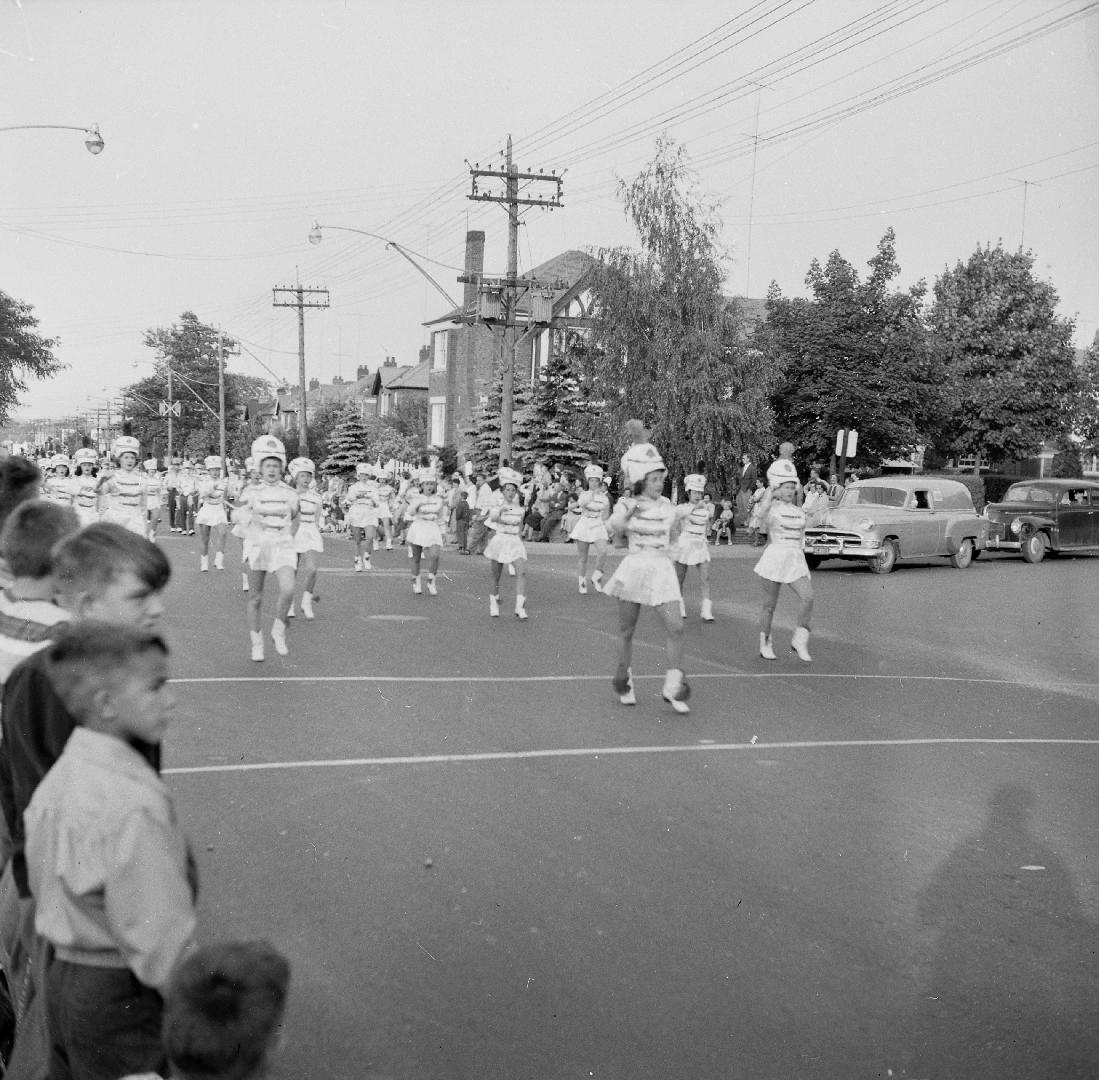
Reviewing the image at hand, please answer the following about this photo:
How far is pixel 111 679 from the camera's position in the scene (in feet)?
7.89

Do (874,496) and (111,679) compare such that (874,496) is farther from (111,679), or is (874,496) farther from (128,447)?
(111,679)

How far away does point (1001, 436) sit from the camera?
4500 centimetres

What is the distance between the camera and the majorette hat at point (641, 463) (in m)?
9.32

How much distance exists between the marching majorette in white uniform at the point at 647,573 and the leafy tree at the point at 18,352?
192ft

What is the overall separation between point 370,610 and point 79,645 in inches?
504

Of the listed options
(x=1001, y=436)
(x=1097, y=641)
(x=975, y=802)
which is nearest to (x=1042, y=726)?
(x=975, y=802)

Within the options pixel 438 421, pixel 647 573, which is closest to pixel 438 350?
pixel 438 421

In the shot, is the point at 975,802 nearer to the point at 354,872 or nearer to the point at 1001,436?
the point at 354,872

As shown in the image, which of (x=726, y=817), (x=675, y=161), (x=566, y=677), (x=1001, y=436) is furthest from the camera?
(x=1001, y=436)

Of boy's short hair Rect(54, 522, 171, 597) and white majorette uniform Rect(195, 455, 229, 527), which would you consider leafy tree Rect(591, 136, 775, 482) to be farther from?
boy's short hair Rect(54, 522, 171, 597)

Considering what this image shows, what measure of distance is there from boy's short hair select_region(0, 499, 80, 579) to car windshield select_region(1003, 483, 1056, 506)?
25906 millimetres

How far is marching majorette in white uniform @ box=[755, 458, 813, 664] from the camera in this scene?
11.8 m

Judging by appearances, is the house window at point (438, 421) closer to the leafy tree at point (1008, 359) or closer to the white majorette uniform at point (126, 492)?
the leafy tree at point (1008, 359)

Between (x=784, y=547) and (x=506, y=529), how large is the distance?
431 centimetres
